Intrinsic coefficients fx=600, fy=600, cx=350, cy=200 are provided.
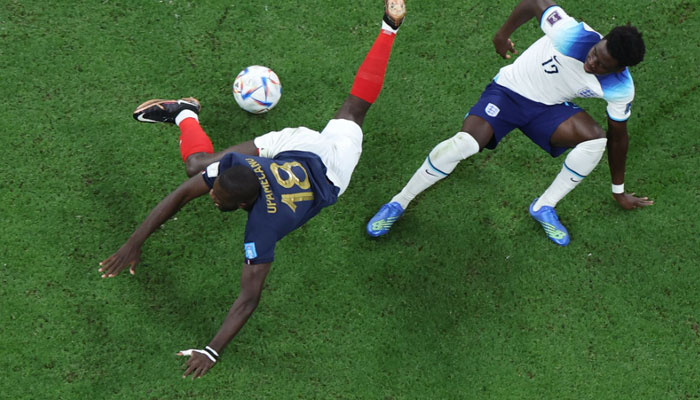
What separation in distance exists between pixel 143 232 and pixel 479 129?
2372 millimetres

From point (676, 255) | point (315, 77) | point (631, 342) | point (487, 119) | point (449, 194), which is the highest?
point (315, 77)

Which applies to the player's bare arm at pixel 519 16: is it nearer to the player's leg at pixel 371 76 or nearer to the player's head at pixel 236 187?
the player's leg at pixel 371 76

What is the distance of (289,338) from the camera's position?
4492 mm

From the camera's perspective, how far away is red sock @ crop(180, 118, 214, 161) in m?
4.38

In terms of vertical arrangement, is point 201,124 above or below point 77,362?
above

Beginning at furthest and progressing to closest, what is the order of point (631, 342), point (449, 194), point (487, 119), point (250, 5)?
point (250, 5), point (449, 194), point (631, 342), point (487, 119)

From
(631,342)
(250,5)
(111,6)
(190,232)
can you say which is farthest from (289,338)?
(111,6)

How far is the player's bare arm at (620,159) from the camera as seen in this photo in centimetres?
413

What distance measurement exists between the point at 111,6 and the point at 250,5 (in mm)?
1216

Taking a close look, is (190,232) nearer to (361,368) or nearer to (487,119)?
(361,368)

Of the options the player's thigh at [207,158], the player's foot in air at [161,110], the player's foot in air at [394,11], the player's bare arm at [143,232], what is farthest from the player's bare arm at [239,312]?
the player's foot in air at [394,11]

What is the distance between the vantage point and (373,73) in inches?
176

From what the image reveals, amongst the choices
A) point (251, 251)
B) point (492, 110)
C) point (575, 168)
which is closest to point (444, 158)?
point (492, 110)

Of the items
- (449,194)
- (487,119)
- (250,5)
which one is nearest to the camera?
(487,119)
